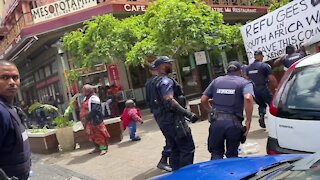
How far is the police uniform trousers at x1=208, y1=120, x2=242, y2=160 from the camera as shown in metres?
4.49

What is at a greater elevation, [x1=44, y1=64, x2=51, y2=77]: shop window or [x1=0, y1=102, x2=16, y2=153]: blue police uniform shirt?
[x1=44, y1=64, x2=51, y2=77]: shop window

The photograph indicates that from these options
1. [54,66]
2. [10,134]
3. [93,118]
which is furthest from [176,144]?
[54,66]

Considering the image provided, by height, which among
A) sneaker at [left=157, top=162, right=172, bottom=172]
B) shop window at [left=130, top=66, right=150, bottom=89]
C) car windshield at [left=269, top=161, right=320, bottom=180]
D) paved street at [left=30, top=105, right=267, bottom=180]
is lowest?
paved street at [left=30, top=105, right=267, bottom=180]

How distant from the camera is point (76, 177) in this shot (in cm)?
692

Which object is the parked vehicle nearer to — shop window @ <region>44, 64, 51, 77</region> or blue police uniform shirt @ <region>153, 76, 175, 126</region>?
blue police uniform shirt @ <region>153, 76, 175, 126</region>

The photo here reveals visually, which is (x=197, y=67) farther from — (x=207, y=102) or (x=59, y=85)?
(x=207, y=102)

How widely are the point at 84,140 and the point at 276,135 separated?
23.9 feet

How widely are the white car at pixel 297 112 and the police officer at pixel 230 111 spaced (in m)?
0.84

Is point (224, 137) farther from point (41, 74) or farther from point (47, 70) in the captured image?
point (41, 74)

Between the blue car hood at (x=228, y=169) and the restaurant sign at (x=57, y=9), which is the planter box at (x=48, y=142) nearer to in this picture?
the blue car hood at (x=228, y=169)

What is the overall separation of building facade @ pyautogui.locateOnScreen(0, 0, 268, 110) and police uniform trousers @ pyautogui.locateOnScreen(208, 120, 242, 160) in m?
9.65

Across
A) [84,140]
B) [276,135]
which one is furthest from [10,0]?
[276,135]

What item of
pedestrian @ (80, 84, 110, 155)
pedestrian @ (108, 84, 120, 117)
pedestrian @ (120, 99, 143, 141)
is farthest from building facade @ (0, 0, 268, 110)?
pedestrian @ (80, 84, 110, 155)

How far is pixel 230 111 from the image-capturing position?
4516mm
